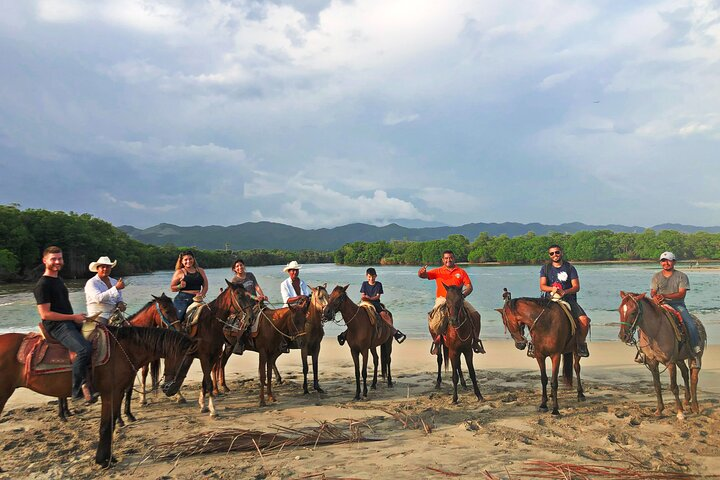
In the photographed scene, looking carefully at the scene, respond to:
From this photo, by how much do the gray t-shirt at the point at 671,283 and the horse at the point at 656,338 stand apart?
1.54 feet

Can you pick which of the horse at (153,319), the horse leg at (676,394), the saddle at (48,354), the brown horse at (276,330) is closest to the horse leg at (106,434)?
the saddle at (48,354)

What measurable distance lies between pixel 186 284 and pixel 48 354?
8.99ft

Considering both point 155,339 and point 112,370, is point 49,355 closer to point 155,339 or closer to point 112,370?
point 112,370

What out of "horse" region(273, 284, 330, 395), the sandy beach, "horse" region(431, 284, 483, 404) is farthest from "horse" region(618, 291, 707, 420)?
"horse" region(273, 284, 330, 395)

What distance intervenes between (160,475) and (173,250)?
4223 inches

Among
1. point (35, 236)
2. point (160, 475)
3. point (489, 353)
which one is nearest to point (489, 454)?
point (160, 475)

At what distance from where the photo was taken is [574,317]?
22.2 ft

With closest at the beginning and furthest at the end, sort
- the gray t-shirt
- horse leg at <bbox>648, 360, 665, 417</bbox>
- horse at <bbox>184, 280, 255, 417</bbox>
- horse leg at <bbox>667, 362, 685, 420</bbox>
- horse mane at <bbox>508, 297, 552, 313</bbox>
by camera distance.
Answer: horse leg at <bbox>667, 362, 685, 420</bbox> < horse leg at <bbox>648, 360, 665, 417</bbox> < the gray t-shirt < horse mane at <bbox>508, 297, 552, 313</bbox> < horse at <bbox>184, 280, 255, 417</bbox>

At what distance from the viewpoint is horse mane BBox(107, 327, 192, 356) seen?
4906mm

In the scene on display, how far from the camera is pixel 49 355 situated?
450 centimetres

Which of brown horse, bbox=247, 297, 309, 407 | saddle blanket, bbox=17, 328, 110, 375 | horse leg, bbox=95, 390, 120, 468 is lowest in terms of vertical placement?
horse leg, bbox=95, 390, 120, 468

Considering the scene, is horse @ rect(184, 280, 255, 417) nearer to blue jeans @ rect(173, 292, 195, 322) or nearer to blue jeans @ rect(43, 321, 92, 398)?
blue jeans @ rect(173, 292, 195, 322)

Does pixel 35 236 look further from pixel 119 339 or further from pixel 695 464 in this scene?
pixel 695 464

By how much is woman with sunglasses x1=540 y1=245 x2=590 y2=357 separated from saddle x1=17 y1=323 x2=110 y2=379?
5832 mm
